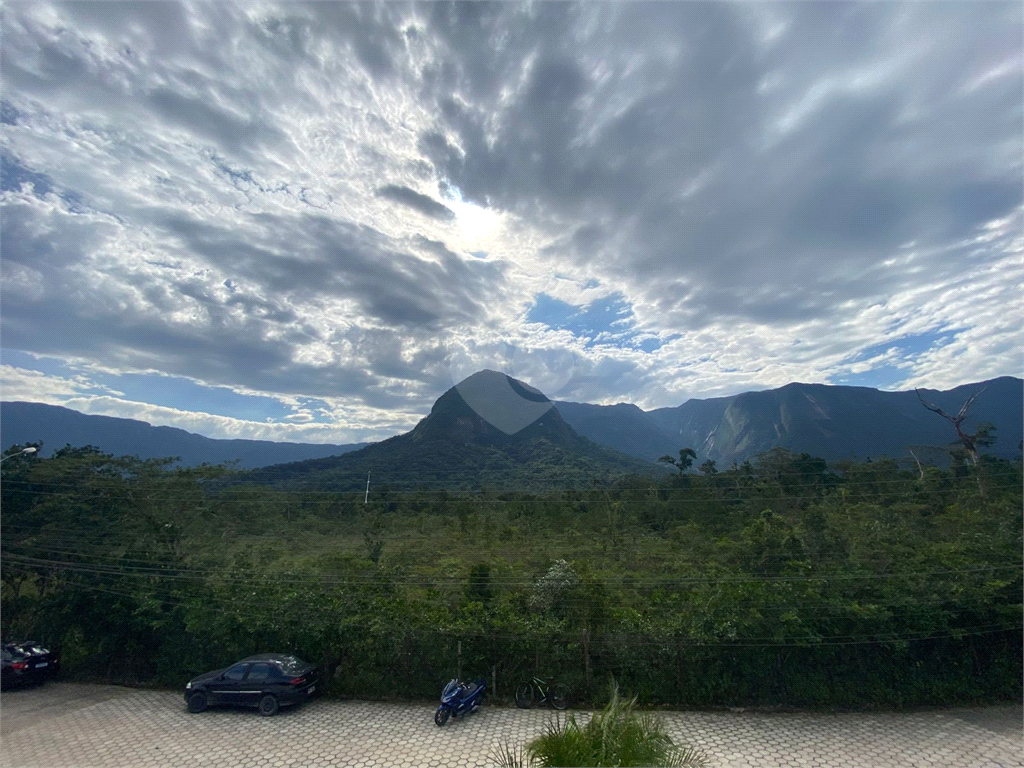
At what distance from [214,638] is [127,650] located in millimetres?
3216

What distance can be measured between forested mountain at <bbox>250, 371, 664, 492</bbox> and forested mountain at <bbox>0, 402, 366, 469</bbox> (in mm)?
20084

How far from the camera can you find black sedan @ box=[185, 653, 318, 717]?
1017cm

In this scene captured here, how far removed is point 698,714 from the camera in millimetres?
10055

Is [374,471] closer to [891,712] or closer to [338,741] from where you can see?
[338,741]

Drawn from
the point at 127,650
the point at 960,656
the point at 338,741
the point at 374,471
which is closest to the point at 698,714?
the point at 960,656

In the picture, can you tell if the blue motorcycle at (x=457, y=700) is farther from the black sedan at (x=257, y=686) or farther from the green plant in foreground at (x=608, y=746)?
the green plant in foreground at (x=608, y=746)

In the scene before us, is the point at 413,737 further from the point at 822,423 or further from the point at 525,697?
the point at 822,423

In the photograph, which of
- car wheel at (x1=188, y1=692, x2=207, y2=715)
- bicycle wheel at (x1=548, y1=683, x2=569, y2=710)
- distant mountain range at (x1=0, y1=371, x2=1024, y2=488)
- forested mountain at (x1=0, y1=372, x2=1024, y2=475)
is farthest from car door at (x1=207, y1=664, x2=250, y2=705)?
forested mountain at (x1=0, y1=372, x2=1024, y2=475)

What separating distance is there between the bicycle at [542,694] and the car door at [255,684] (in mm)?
5213

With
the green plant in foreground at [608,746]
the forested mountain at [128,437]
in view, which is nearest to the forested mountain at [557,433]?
the forested mountain at [128,437]

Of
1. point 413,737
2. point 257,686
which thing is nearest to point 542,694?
point 413,737

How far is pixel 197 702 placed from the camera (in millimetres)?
10492

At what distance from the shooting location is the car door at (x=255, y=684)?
33.4 feet

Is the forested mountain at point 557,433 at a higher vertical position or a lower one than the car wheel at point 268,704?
higher
